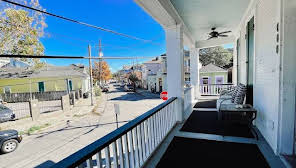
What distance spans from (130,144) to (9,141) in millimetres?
4382

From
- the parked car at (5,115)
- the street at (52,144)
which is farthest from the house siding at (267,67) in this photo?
the parked car at (5,115)

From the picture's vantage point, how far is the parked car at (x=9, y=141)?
11.5 ft

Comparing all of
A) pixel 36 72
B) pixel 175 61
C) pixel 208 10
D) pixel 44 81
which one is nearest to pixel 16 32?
pixel 175 61

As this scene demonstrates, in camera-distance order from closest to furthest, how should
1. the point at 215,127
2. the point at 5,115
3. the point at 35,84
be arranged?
the point at 215,127, the point at 5,115, the point at 35,84

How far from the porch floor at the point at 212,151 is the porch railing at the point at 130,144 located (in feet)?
0.65

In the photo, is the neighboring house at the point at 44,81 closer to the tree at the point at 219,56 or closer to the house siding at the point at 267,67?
the house siding at the point at 267,67

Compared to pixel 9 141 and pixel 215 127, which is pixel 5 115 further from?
→ pixel 215 127

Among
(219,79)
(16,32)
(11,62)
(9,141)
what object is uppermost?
(16,32)

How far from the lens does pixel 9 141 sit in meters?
3.60

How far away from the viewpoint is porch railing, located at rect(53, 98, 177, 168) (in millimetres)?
865

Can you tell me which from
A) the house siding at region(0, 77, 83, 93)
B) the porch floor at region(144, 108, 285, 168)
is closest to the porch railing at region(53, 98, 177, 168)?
the porch floor at region(144, 108, 285, 168)

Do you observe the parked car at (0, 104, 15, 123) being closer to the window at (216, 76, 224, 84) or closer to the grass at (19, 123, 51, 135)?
the grass at (19, 123, 51, 135)

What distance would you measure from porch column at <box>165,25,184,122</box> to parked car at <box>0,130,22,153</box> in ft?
15.1

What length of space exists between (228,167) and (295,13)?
81.2 inches
